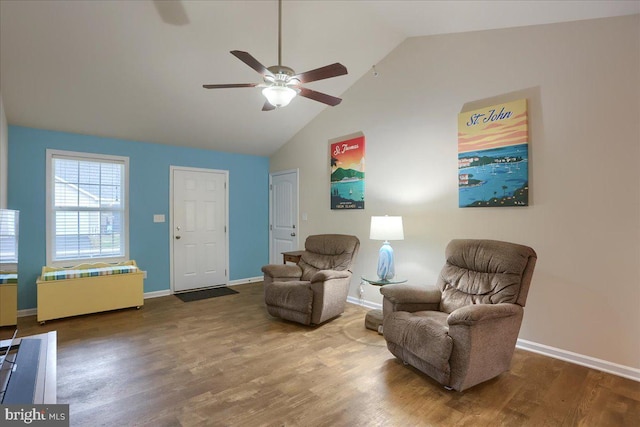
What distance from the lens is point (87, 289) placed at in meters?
3.83

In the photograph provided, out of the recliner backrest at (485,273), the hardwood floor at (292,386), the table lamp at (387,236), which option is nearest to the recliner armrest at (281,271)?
the hardwood floor at (292,386)

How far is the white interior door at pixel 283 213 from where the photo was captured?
5355 mm

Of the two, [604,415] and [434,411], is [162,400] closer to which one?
[434,411]

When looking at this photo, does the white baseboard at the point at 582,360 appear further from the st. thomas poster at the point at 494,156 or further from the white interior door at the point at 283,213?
the white interior door at the point at 283,213

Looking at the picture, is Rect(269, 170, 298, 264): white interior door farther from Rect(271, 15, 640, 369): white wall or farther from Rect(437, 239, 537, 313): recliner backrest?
Rect(437, 239, 537, 313): recliner backrest

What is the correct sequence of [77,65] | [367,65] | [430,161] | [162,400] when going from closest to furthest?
[162,400] < [77,65] < [430,161] < [367,65]

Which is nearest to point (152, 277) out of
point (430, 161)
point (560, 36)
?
point (430, 161)

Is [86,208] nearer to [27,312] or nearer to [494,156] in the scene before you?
[27,312]

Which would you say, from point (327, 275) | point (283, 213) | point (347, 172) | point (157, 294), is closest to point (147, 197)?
point (157, 294)

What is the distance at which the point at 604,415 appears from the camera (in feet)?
6.52

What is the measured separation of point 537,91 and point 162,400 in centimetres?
383

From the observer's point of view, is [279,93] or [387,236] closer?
[279,93]

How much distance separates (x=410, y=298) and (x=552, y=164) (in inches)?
66.3

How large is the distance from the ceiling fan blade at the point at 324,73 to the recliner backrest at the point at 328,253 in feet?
7.03
